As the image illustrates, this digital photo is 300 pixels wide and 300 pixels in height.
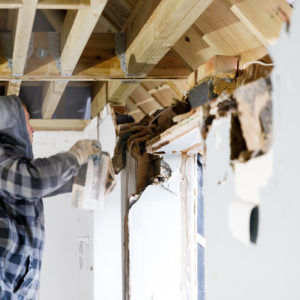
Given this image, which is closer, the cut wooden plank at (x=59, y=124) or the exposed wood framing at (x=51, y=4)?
the exposed wood framing at (x=51, y=4)

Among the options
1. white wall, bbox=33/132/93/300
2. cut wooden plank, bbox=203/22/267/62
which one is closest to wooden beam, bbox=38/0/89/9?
cut wooden plank, bbox=203/22/267/62

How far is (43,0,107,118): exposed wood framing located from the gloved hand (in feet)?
1.82

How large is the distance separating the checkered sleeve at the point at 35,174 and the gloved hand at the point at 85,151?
2cm

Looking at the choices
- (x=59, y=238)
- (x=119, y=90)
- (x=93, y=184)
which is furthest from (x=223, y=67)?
(x=59, y=238)

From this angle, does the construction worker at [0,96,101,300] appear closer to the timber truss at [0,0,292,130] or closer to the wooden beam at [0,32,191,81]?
the timber truss at [0,0,292,130]

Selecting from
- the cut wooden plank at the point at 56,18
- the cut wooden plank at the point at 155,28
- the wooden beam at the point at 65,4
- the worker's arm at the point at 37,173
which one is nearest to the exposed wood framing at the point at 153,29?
the cut wooden plank at the point at 155,28

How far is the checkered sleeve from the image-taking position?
2033 mm

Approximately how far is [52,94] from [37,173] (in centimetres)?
180

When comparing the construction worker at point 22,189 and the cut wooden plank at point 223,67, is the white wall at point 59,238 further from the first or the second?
the cut wooden plank at point 223,67

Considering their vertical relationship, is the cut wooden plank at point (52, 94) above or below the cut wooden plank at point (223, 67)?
above

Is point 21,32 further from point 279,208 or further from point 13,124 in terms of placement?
point 279,208

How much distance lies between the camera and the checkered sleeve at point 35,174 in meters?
2.03

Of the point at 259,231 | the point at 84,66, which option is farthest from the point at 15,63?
the point at 259,231

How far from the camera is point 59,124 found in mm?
5117
